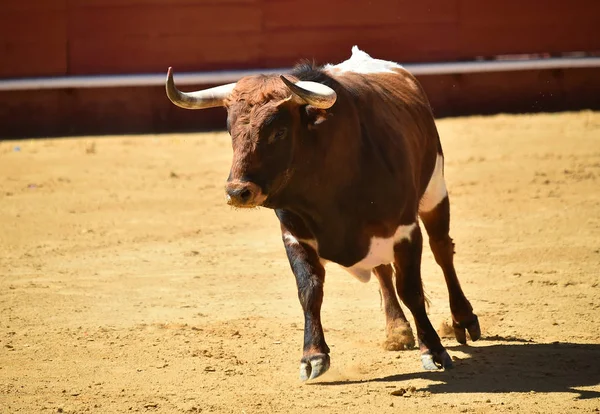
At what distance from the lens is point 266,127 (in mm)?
3523

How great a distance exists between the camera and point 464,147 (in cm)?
833

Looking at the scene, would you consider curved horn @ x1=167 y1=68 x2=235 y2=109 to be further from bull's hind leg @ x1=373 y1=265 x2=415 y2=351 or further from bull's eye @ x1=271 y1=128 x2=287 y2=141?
bull's hind leg @ x1=373 y1=265 x2=415 y2=351

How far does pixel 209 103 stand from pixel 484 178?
402 centimetres

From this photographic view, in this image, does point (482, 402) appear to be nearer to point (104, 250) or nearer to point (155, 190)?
point (104, 250)

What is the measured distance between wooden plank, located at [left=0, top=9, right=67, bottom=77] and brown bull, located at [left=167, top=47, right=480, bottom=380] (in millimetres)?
6022

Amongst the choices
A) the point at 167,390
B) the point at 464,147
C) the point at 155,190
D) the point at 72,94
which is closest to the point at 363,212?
the point at 167,390

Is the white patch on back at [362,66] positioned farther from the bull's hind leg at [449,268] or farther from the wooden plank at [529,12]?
Answer: the wooden plank at [529,12]

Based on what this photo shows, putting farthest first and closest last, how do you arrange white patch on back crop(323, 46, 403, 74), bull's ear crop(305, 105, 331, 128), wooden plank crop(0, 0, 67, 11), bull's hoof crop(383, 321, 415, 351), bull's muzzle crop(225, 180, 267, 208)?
wooden plank crop(0, 0, 67, 11) → white patch on back crop(323, 46, 403, 74) → bull's hoof crop(383, 321, 415, 351) → bull's ear crop(305, 105, 331, 128) → bull's muzzle crop(225, 180, 267, 208)

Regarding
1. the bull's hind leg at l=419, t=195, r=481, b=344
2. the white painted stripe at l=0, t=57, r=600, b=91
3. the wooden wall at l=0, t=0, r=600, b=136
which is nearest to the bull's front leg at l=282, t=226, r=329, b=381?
the bull's hind leg at l=419, t=195, r=481, b=344

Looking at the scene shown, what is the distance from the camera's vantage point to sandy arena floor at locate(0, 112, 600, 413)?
360 centimetres

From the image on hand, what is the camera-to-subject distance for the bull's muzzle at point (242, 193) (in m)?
3.41

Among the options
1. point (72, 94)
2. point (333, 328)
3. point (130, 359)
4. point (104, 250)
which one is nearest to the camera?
point (130, 359)

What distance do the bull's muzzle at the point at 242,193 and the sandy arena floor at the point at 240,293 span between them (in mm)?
630

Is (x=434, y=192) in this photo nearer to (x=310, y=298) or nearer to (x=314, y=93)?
(x=310, y=298)
